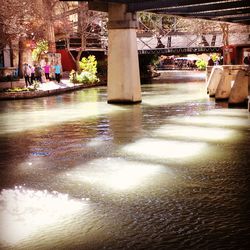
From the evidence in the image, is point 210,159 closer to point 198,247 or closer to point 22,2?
point 198,247

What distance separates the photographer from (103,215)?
5883mm

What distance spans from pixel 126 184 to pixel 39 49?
104ft

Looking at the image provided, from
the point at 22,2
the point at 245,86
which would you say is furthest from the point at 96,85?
the point at 245,86

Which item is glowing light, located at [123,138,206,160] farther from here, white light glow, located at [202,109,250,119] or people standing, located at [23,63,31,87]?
people standing, located at [23,63,31,87]

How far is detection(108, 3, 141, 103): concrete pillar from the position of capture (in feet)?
62.7

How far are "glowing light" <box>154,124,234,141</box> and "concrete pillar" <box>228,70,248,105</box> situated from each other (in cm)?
619

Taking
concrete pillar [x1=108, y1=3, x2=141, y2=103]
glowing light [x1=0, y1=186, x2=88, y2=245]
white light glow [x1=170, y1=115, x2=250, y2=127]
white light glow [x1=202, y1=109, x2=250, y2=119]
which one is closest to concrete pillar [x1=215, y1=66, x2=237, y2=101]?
white light glow [x1=202, y1=109, x2=250, y2=119]

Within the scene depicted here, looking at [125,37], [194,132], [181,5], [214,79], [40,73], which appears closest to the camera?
[194,132]

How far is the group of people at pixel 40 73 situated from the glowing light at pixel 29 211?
2338 cm

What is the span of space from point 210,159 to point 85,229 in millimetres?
4341

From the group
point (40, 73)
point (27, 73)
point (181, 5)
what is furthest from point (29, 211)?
point (40, 73)

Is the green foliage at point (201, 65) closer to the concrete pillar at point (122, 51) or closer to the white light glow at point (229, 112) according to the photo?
the concrete pillar at point (122, 51)

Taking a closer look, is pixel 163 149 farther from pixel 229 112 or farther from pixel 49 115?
pixel 49 115

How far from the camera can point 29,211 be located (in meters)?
6.12
